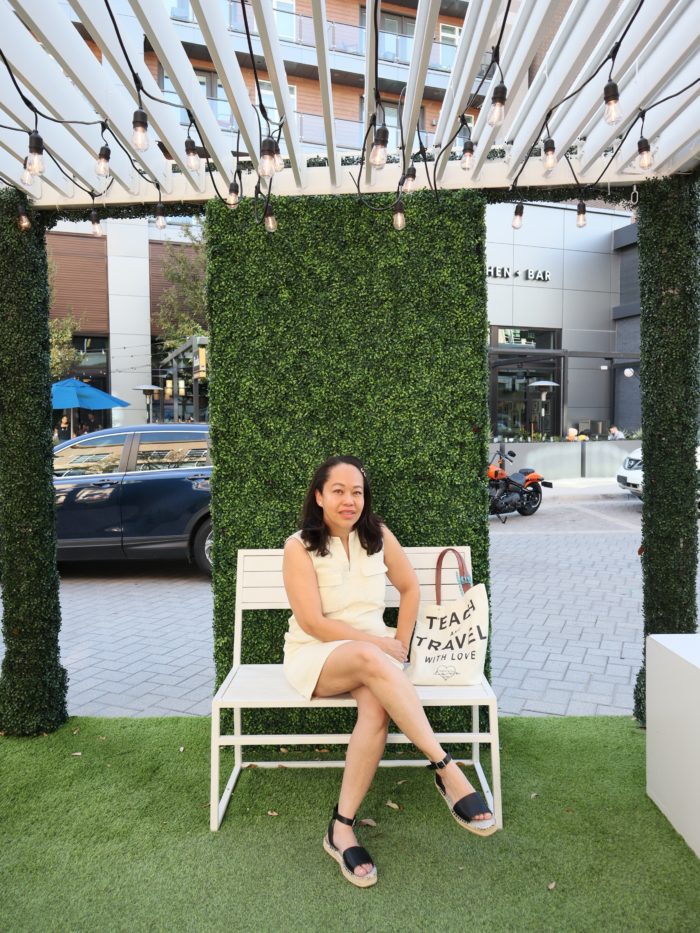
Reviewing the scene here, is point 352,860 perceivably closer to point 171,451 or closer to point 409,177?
point 409,177

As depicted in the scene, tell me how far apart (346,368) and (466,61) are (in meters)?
1.49

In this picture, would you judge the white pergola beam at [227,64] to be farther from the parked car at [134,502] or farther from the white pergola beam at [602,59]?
the parked car at [134,502]

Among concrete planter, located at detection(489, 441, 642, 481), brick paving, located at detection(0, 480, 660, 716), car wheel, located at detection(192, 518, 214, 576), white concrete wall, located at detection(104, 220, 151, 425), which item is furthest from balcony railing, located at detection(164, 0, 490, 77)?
car wheel, located at detection(192, 518, 214, 576)

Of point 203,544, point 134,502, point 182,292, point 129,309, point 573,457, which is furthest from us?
point 129,309

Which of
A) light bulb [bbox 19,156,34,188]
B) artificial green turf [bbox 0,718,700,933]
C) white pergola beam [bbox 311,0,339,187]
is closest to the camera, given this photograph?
white pergola beam [bbox 311,0,339,187]

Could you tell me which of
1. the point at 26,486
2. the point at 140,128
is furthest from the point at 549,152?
the point at 26,486

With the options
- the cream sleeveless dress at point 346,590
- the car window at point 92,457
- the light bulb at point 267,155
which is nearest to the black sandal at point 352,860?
the cream sleeveless dress at point 346,590

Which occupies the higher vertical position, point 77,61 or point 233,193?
point 77,61

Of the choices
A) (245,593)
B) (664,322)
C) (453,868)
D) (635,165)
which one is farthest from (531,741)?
(635,165)

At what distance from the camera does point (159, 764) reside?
3.37 m

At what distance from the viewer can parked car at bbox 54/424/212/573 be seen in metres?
6.97

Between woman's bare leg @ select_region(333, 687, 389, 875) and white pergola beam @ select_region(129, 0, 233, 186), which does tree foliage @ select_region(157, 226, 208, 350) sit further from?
woman's bare leg @ select_region(333, 687, 389, 875)

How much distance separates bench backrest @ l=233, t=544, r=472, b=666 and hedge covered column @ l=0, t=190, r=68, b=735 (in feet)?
3.68

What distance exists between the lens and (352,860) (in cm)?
251
